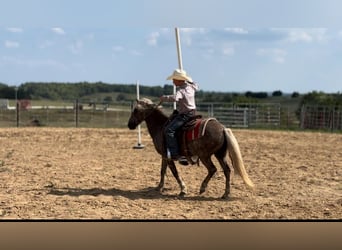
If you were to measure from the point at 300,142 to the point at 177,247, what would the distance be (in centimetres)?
824

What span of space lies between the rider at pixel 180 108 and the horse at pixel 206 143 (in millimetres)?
108

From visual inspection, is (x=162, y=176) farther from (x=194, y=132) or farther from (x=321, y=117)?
(x=321, y=117)

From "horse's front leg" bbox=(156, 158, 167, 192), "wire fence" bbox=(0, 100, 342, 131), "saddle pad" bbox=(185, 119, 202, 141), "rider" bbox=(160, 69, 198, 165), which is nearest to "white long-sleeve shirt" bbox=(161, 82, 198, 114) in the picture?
"rider" bbox=(160, 69, 198, 165)

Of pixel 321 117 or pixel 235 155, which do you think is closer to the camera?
pixel 235 155

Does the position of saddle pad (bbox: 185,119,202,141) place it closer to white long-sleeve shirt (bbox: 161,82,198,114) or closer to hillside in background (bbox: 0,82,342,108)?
white long-sleeve shirt (bbox: 161,82,198,114)

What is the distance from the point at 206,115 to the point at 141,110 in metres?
12.3

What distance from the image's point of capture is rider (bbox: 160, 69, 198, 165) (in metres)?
4.74

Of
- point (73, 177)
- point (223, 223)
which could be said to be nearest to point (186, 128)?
point (223, 223)

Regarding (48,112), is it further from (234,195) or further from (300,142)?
(234,195)

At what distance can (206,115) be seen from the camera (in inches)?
683

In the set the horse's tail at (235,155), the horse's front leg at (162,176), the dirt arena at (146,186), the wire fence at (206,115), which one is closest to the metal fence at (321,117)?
the wire fence at (206,115)

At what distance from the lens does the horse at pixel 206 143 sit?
4727 millimetres

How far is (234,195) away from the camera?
5113 millimetres

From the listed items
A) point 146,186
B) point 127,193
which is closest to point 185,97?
point 127,193
